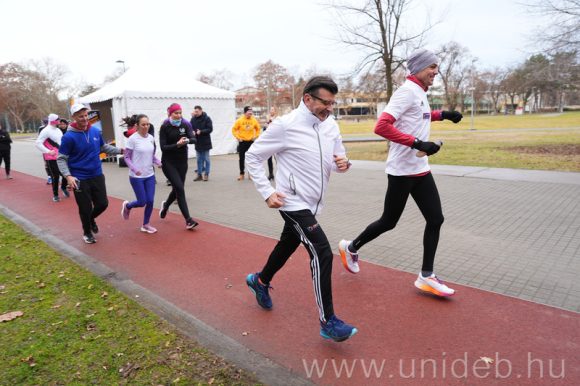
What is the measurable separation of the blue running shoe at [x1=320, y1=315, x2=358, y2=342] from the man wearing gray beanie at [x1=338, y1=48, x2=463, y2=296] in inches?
49.4

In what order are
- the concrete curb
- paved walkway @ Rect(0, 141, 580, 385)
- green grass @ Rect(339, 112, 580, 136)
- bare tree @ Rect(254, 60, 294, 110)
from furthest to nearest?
bare tree @ Rect(254, 60, 294, 110), green grass @ Rect(339, 112, 580, 136), paved walkway @ Rect(0, 141, 580, 385), the concrete curb

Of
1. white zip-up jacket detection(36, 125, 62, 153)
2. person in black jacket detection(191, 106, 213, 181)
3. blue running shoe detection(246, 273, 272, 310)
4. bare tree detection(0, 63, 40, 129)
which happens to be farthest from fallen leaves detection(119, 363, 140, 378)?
bare tree detection(0, 63, 40, 129)

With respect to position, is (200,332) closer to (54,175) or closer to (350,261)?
(350,261)

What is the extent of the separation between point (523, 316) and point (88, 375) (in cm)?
341

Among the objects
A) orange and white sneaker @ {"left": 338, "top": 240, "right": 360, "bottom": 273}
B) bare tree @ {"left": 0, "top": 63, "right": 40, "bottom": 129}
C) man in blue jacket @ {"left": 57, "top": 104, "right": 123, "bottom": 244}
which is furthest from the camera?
bare tree @ {"left": 0, "top": 63, "right": 40, "bottom": 129}

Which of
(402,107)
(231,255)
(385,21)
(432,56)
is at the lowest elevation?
(231,255)

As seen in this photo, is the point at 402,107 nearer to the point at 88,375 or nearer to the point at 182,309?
the point at 182,309

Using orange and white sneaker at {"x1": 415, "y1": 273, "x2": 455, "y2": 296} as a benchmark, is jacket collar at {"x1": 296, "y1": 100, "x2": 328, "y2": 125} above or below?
above

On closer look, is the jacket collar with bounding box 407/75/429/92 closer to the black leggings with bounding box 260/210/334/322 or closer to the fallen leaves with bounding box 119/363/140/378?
the black leggings with bounding box 260/210/334/322

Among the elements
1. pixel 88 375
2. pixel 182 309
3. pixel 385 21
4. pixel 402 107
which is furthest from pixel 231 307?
pixel 385 21

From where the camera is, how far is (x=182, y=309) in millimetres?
3811

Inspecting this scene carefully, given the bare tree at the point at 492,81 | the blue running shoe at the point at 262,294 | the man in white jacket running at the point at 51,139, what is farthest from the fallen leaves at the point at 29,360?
the bare tree at the point at 492,81

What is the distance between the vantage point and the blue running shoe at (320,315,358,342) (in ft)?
9.73

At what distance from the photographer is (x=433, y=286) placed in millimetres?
3836
